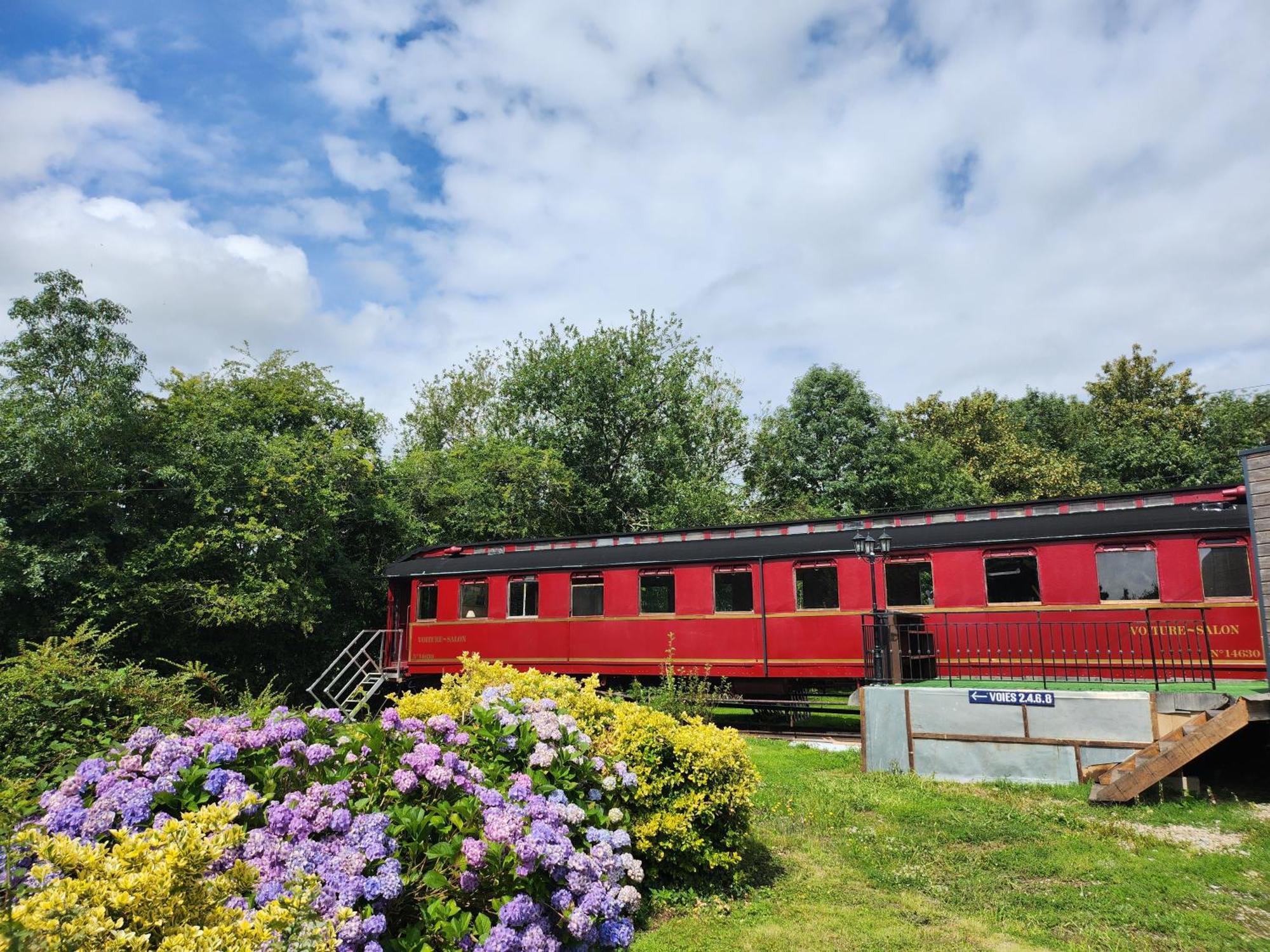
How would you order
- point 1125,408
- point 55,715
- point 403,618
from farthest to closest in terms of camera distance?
point 1125,408, point 403,618, point 55,715

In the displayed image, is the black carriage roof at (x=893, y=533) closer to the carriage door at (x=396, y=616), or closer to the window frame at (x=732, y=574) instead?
the window frame at (x=732, y=574)

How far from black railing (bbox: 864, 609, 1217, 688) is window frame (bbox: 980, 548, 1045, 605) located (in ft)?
1.01

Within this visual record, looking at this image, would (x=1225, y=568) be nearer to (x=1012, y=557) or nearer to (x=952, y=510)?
(x=1012, y=557)

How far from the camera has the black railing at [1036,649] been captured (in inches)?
425

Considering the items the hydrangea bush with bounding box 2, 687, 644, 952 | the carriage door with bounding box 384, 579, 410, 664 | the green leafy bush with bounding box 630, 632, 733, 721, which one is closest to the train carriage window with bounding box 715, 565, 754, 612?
the green leafy bush with bounding box 630, 632, 733, 721

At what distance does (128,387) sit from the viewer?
1770 centimetres

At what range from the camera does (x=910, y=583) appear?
1330cm

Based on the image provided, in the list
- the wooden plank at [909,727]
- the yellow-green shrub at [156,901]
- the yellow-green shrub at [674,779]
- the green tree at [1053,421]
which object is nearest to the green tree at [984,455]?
the green tree at [1053,421]

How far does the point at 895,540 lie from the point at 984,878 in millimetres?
7829

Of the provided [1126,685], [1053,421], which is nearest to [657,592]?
[1126,685]

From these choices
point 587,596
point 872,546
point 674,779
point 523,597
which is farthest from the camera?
point 523,597

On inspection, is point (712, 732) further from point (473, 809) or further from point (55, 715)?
point (55, 715)

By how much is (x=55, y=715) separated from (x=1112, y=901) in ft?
23.0

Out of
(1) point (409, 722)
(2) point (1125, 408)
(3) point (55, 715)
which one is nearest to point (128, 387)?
(3) point (55, 715)
